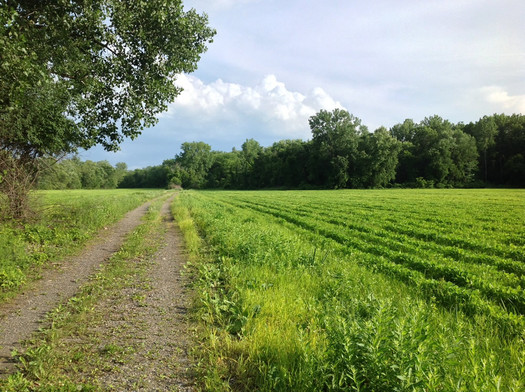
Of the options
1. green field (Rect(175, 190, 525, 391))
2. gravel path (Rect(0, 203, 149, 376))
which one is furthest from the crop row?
gravel path (Rect(0, 203, 149, 376))

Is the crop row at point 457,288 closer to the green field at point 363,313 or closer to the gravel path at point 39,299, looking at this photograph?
the green field at point 363,313

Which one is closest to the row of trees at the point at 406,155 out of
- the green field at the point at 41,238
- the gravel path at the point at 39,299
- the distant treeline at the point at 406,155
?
the distant treeline at the point at 406,155

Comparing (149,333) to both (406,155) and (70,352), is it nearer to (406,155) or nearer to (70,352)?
(70,352)

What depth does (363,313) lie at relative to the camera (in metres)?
4.71

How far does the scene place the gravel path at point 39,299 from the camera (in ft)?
13.3

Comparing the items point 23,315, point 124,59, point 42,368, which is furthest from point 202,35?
point 42,368

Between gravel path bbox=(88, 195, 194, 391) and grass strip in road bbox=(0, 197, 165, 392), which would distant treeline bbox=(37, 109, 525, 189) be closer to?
gravel path bbox=(88, 195, 194, 391)

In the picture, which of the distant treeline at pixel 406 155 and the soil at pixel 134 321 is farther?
the distant treeline at pixel 406 155

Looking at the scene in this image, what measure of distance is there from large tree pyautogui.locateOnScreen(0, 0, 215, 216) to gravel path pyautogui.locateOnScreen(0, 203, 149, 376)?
14.9 ft

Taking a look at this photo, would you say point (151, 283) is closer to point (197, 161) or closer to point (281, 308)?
point (281, 308)

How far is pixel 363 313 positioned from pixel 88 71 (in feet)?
40.2

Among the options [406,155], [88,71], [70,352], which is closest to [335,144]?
[406,155]

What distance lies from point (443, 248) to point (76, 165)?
1692 centimetres

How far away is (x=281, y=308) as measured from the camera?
4566 mm
